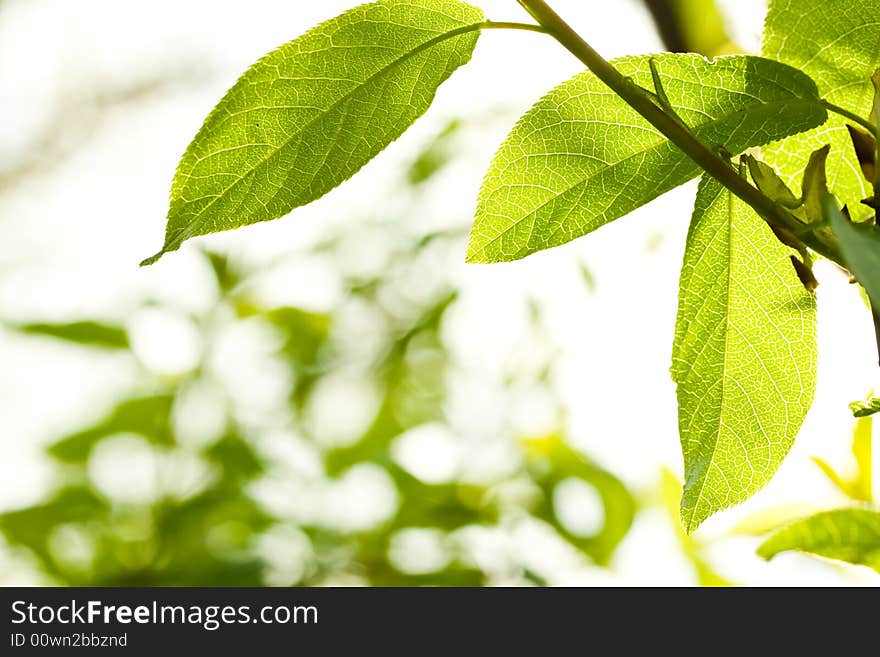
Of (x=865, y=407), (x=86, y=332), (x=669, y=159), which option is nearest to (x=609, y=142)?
(x=669, y=159)

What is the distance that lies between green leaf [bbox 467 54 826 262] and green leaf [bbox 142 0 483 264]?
48 mm

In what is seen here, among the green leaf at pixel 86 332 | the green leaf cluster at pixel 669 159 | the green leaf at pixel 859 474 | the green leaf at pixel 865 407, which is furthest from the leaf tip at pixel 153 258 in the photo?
the green leaf at pixel 86 332

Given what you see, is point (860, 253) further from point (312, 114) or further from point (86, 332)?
point (86, 332)

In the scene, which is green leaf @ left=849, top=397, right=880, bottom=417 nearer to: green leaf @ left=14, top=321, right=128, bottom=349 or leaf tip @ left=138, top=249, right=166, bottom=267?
leaf tip @ left=138, top=249, right=166, bottom=267

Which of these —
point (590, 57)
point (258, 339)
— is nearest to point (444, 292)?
point (258, 339)

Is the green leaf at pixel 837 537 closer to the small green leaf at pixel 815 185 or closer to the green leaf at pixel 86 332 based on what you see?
the small green leaf at pixel 815 185

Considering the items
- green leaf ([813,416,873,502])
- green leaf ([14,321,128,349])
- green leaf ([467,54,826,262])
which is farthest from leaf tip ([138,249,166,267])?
green leaf ([14,321,128,349])

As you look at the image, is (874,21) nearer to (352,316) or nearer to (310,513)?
(310,513)

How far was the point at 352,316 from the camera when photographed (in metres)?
1.39

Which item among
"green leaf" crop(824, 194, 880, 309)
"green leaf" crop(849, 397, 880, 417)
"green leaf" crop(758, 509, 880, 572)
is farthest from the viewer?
"green leaf" crop(758, 509, 880, 572)

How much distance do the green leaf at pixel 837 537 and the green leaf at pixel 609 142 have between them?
22 centimetres

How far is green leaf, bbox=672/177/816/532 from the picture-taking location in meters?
0.37

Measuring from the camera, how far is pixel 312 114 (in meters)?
0.33
